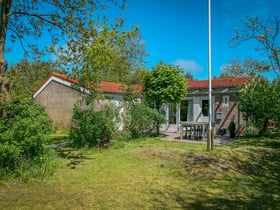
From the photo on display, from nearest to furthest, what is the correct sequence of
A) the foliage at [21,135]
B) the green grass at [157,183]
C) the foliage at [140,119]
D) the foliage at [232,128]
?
the green grass at [157,183] → the foliage at [21,135] → the foliage at [140,119] → the foliage at [232,128]

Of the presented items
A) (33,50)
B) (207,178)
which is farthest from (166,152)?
(33,50)

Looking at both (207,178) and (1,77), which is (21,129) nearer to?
(1,77)

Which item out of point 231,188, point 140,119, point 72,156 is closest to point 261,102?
point 140,119

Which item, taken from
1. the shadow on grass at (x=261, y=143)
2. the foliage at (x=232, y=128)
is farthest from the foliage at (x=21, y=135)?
the foliage at (x=232, y=128)

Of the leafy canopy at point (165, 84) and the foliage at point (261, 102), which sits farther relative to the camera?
the leafy canopy at point (165, 84)

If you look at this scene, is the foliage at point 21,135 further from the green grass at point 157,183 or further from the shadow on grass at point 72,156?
the shadow on grass at point 72,156

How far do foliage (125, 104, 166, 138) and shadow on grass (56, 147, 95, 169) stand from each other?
3.13m

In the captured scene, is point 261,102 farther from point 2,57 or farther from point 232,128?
point 2,57

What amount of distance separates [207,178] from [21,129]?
198 inches

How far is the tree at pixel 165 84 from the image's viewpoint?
1282cm

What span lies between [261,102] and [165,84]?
5.47m

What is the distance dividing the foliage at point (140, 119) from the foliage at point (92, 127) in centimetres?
181

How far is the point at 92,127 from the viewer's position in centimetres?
905

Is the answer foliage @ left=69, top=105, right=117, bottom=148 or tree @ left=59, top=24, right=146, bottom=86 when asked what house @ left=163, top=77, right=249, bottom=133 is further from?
tree @ left=59, top=24, right=146, bottom=86
